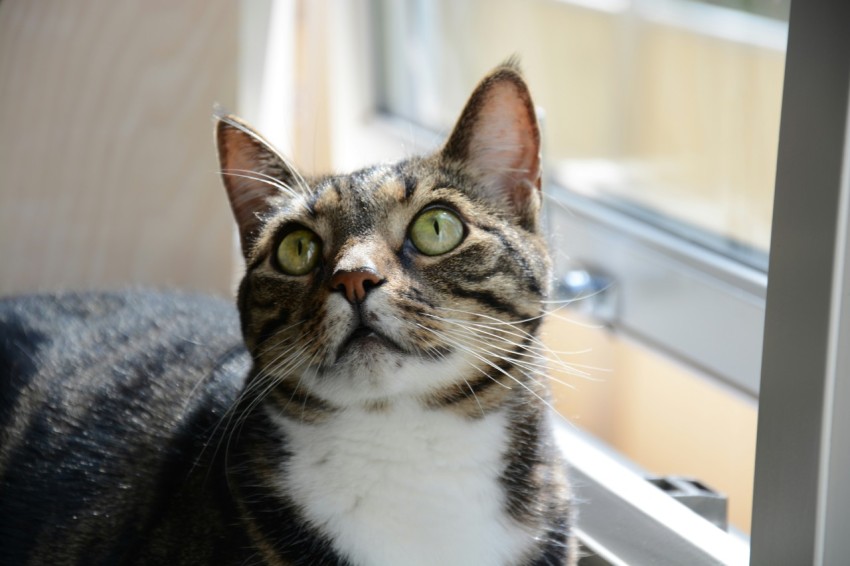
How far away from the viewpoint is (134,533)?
1013mm

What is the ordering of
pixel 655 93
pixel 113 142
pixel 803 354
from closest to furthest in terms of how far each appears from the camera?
pixel 803 354 < pixel 113 142 < pixel 655 93

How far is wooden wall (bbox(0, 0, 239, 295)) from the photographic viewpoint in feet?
5.17

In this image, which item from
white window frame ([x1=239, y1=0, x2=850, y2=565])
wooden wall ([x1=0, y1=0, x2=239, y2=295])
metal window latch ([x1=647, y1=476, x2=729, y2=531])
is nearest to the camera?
white window frame ([x1=239, y1=0, x2=850, y2=565])

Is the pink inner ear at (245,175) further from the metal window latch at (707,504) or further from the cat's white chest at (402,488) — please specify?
the metal window latch at (707,504)

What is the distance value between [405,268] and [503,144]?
0.63 ft

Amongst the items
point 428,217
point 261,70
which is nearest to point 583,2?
point 261,70

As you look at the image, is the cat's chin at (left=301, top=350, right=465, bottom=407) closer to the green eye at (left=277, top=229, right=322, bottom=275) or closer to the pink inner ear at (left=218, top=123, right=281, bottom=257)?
the green eye at (left=277, top=229, right=322, bottom=275)

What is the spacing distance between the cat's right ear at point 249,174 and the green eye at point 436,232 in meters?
0.16

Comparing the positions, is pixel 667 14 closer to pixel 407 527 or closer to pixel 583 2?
pixel 583 2

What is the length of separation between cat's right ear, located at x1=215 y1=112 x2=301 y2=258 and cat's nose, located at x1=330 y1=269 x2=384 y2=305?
0.20 m

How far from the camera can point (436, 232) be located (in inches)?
38.4

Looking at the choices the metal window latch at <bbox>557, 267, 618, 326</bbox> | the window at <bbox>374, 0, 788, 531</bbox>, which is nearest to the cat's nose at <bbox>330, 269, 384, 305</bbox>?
the window at <bbox>374, 0, 788, 531</bbox>

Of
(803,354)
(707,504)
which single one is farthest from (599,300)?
(803,354)

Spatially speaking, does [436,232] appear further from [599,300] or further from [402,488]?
[599,300]
